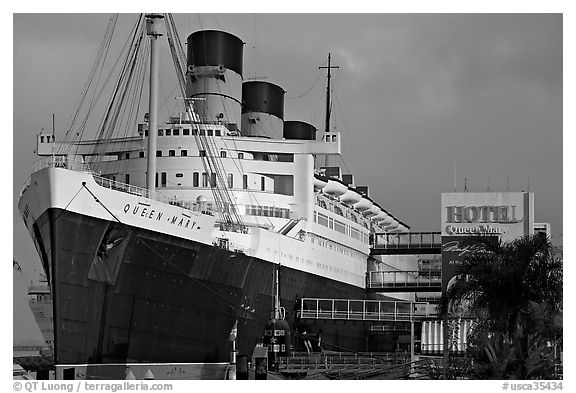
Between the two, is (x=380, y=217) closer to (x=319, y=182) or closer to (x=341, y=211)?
(x=341, y=211)

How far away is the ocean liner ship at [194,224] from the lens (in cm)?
2528

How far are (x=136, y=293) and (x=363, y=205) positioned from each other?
2437 centimetres

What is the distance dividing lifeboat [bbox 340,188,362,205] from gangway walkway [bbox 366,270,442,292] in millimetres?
4031

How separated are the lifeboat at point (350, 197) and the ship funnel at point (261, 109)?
17.2 feet

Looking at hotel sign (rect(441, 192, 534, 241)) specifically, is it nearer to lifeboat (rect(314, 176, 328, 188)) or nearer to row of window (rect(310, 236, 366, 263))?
row of window (rect(310, 236, 366, 263))

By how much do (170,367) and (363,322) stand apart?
16.8 m

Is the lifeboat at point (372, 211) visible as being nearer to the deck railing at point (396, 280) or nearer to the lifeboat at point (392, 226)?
the deck railing at point (396, 280)

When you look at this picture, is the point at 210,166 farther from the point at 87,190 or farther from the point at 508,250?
the point at 508,250

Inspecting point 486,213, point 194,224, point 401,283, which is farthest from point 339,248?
point 194,224

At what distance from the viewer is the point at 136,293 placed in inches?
1042

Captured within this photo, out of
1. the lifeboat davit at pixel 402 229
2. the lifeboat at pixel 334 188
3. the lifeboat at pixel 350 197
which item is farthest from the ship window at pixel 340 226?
the lifeboat davit at pixel 402 229

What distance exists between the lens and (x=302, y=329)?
38438 millimetres

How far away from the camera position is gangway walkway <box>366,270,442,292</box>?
4788 centimetres

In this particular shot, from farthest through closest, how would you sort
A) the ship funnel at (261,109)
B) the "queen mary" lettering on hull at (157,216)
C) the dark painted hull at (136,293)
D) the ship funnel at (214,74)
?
the ship funnel at (261,109) → the ship funnel at (214,74) → the "queen mary" lettering on hull at (157,216) → the dark painted hull at (136,293)
